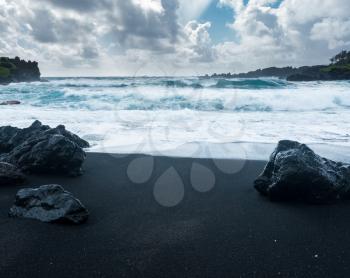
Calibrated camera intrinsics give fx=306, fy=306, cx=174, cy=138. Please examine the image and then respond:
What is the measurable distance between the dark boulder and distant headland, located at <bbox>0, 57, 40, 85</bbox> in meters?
61.6

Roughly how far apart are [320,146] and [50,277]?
6277 mm

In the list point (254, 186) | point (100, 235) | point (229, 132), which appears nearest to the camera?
point (100, 235)

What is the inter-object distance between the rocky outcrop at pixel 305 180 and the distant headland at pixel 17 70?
63967 millimetres

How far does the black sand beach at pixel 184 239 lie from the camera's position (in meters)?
2.43

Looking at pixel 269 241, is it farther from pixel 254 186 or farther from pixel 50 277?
pixel 50 277

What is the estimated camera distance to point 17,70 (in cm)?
6969

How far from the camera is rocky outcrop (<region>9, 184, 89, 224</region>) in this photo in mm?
3133

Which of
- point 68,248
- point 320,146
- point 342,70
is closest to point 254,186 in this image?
point 68,248

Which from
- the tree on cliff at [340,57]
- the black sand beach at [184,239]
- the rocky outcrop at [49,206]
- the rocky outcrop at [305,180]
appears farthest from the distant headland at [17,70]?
the tree on cliff at [340,57]

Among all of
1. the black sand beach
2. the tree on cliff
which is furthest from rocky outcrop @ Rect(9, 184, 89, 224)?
the tree on cliff

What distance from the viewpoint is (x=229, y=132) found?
8828mm

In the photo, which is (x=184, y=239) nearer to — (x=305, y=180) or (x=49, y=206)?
Answer: (x=49, y=206)

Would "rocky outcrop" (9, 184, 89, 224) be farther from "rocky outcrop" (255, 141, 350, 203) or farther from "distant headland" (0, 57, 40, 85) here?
"distant headland" (0, 57, 40, 85)

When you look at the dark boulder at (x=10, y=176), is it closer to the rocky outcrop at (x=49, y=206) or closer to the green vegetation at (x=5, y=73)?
the rocky outcrop at (x=49, y=206)
